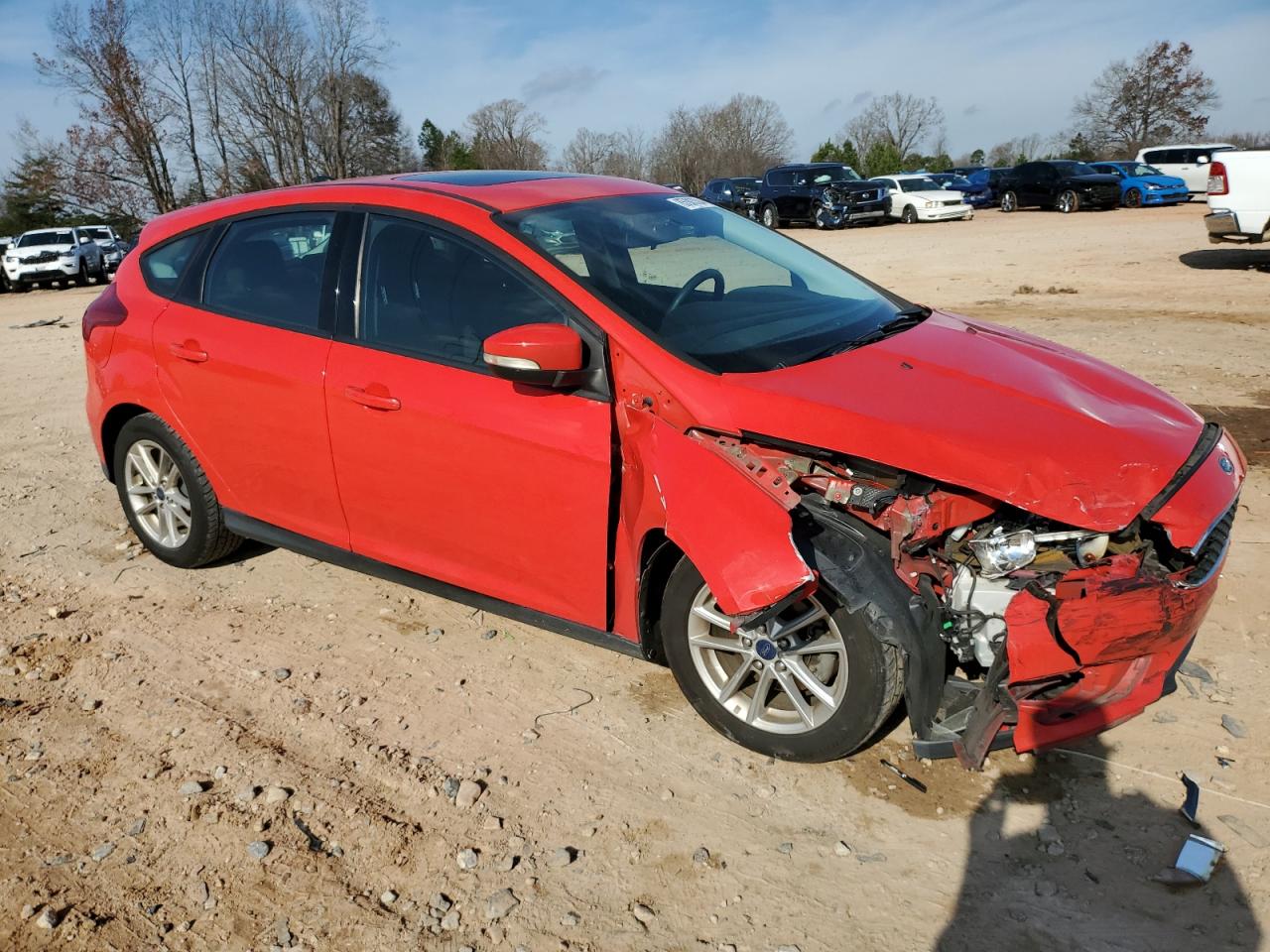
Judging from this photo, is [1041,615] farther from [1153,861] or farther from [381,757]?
[381,757]

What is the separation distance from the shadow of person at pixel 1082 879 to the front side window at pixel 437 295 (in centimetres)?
214

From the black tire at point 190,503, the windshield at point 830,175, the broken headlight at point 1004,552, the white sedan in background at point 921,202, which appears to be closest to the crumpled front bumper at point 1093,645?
the broken headlight at point 1004,552

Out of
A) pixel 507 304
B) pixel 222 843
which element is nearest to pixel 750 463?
pixel 507 304

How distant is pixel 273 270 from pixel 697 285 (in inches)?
72.3

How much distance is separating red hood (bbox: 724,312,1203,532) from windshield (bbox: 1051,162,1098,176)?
98.1 feet

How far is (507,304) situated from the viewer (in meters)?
3.50

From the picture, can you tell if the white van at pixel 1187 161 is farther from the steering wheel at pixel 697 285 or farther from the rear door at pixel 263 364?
the rear door at pixel 263 364

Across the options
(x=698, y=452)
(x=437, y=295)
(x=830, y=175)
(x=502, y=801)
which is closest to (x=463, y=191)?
(x=437, y=295)

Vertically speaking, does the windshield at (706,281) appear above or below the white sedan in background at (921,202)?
above

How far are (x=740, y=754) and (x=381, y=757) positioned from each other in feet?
4.04

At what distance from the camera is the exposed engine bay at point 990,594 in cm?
271

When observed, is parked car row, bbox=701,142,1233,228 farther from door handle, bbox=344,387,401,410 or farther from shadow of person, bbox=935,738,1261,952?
shadow of person, bbox=935,738,1261,952

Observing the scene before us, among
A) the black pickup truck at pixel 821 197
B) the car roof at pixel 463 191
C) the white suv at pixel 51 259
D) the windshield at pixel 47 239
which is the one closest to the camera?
the car roof at pixel 463 191

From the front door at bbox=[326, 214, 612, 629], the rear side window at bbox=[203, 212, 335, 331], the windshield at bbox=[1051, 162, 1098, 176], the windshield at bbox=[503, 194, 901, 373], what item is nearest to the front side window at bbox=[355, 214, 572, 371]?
the front door at bbox=[326, 214, 612, 629]
